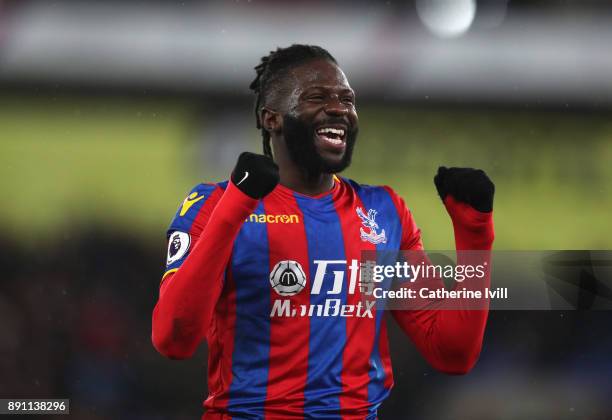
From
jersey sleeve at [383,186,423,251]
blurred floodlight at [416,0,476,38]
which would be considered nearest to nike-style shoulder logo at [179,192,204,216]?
jersey sleeve at [383,186,423,251]

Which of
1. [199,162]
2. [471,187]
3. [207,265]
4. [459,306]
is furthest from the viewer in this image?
[199,162]

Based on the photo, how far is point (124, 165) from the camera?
5.28 meters

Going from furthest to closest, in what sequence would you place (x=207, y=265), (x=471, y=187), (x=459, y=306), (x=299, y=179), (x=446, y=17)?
(x=446, y=17) → (x=299, y=179) → (x=459, y=306) → (x=471, y=187) → (x=207, y=265)

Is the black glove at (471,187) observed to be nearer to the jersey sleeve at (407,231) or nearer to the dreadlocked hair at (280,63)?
the jersey sleeve at (407,231)

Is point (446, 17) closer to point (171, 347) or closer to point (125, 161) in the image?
point (125, 161)

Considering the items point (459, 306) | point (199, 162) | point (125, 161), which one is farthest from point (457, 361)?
point (125, 161)

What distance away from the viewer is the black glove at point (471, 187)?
2.07m

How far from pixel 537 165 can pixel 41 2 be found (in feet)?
11.3

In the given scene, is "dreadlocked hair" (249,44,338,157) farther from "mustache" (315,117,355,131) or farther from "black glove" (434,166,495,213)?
"black glove" (434,166,495,213)

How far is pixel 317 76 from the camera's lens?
2.25 m

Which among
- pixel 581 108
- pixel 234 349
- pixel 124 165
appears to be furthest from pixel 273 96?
pixel 581 108

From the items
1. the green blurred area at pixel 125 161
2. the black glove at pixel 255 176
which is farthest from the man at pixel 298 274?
the green blurred area at pixel 125 161

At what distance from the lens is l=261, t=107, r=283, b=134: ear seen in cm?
232

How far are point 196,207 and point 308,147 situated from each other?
0.34m
